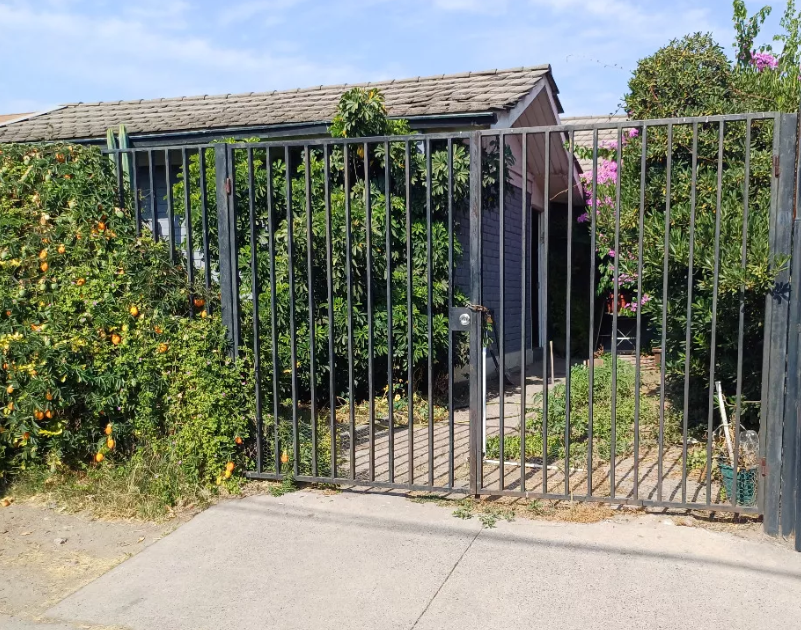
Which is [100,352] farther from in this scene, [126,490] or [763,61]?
[763,61]

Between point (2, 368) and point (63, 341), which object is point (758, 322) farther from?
point (2, 368)

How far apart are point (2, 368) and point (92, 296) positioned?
728 mm

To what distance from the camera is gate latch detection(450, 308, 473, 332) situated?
448 centimetres

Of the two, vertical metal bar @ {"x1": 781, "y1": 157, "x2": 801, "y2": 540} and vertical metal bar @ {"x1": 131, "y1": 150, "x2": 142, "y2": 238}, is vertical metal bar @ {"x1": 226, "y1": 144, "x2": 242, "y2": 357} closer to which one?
vertical metal bar @ {"x1": 131, "y1": 150, "x2": 142, "y2": 238}

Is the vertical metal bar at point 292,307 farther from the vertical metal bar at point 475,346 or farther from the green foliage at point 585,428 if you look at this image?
the green foliage at point 585,428

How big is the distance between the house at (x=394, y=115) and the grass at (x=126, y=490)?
146 inches

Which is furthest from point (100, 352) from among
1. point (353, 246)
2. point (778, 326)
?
point (778, 326)

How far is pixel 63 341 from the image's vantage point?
15.5 ft

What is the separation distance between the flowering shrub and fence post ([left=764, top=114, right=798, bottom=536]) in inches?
127

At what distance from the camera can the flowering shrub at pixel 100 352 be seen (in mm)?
4730

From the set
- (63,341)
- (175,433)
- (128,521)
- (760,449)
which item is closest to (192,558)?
(128,521)

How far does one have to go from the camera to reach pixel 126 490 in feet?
15.6

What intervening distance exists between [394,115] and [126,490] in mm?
5028

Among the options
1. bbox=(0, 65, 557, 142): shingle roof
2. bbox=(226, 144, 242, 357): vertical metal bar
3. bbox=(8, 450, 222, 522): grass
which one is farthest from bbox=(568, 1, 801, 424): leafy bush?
bbox=(8, 450, 222, 522): grass
